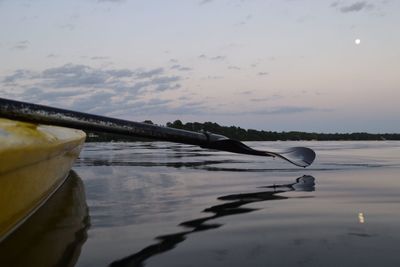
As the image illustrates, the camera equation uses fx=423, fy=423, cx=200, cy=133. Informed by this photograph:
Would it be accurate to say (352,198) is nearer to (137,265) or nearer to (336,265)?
(336,265)

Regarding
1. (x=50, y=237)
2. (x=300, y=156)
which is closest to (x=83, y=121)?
(x=50, y=237)

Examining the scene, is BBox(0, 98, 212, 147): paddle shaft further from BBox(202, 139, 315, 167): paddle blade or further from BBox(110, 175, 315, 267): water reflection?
BBox(110, 175, 315, 267): water reflection

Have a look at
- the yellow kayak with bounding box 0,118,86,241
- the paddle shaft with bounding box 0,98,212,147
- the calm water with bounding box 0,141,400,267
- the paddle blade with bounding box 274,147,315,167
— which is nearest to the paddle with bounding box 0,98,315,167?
the paddle shaft with bounding box 0,98,212,147

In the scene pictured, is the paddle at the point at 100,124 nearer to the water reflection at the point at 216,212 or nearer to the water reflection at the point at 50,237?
the water reflection at the point at 216,212

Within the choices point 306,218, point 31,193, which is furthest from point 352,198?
point 31,193

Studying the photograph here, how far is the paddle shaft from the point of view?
3.18m

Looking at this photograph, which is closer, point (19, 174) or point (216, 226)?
point (19, 174)

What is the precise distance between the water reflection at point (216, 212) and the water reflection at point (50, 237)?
0.37 metres

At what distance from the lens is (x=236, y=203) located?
434cm

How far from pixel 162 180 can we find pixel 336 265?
431 cm

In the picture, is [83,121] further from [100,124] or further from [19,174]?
[19,174]

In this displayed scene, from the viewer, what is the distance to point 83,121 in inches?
142

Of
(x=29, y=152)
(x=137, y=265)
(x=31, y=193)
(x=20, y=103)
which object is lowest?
(x=137, y=265)

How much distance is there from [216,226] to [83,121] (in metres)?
1.43
